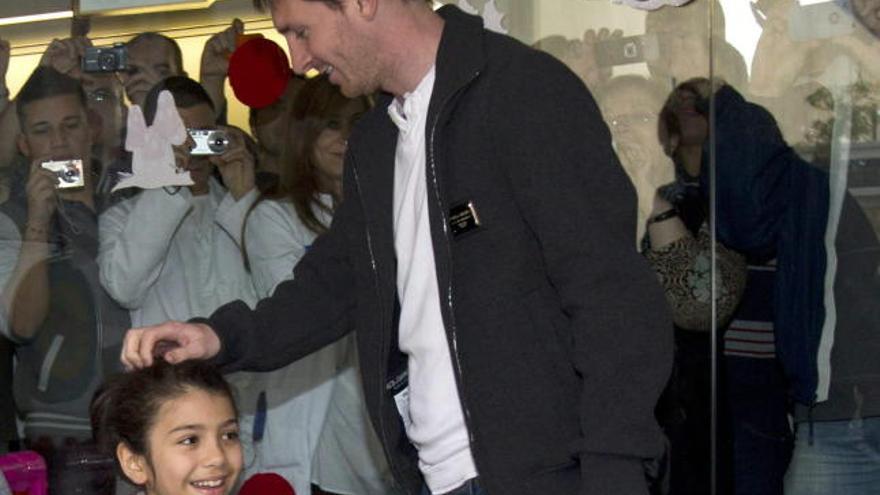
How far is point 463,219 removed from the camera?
295cm

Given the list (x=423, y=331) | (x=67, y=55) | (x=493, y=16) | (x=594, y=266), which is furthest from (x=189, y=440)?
(x=493, y=16)

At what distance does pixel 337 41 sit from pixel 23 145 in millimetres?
2098

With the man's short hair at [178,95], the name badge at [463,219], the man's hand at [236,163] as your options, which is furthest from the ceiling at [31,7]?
the name badge at [463,219]

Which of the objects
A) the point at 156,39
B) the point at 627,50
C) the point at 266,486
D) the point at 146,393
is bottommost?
the point at 266,486

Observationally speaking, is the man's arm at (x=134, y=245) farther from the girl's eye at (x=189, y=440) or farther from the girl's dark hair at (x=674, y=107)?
the girl's eye at (x=189, y=440)

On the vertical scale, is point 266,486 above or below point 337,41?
below

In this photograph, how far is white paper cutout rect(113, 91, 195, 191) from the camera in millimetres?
5004

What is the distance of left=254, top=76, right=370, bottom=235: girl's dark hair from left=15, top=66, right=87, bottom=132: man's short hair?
606mm

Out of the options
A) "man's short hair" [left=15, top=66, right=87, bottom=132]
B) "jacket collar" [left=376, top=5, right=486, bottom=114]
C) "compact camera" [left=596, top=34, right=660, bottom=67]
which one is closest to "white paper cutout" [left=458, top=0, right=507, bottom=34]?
"compact camera" [left=596, top=34, right=660, bottom=67]

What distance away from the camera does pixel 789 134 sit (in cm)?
498

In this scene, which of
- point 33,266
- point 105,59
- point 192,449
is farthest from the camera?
point 105,59

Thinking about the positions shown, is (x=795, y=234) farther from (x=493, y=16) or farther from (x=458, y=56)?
(x=458, y=56)

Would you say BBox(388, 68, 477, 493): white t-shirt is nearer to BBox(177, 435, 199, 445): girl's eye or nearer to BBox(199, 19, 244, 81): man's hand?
BBox(177, 435, 199, 445): girl's eye

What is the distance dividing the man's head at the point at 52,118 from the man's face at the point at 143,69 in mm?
146
